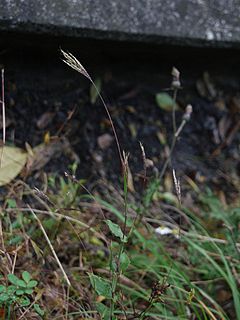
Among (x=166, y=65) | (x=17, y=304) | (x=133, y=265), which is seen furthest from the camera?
(x=166, y=65)

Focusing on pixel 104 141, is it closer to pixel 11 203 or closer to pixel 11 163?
pixel 11 163

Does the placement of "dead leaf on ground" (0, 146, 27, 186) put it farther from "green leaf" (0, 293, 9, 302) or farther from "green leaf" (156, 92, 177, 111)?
"green leaf" (156, 92, 177, 111)

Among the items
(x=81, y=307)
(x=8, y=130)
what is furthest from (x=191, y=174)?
(x=81, y=307)

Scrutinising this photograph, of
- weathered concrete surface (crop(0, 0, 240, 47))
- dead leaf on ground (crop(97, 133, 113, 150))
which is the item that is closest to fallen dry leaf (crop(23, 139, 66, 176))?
dead leaf on ground (crop(97, 133, 113, 150))

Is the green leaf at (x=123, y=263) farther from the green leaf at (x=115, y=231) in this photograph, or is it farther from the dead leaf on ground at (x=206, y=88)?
the dead leaf on ground at (x=206, y=88)

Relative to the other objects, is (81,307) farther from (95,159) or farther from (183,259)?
(95,159)

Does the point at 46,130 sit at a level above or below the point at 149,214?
above

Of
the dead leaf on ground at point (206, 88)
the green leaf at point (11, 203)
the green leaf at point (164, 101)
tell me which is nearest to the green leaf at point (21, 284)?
the green leaf at point (11, 203)
